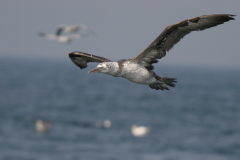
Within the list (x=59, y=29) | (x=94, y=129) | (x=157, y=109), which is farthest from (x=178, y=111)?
(x=59, y=29)

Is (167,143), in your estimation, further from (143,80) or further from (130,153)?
(143,80)

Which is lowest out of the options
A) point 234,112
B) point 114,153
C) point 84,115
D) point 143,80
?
point 143,80

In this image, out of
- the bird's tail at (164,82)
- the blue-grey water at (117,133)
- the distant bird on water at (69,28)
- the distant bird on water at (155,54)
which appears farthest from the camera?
the blue-grey water at (117,133)

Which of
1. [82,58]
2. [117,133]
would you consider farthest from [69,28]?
[117,133]

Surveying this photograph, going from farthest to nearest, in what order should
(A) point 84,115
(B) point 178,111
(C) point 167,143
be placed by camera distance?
(B) point 178,111
(A) point 84,115
(C) point 167,143

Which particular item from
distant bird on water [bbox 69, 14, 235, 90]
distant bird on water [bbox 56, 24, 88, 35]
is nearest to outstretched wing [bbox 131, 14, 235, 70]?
distant bird on water [bbox 69, 14, 235, 90]

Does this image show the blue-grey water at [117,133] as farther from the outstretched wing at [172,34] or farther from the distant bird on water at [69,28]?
the outstretched wing at [172,34]

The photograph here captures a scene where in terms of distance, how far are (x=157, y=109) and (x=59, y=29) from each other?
161 feet

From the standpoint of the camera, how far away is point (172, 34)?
8406 millimetres

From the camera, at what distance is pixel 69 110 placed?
60281 mm

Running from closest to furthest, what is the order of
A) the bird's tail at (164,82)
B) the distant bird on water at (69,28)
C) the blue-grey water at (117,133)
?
the bird's tail at (164,82) → the distant bird on water at (69,28) → the blue-grey water at (117,133)

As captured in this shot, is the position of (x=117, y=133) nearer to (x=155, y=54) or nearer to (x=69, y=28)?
(x=69, y=28)

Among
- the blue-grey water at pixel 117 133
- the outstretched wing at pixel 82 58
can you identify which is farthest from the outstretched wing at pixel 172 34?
the blue-grey water at pixel 117 133

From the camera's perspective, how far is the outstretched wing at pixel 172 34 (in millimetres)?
7977
